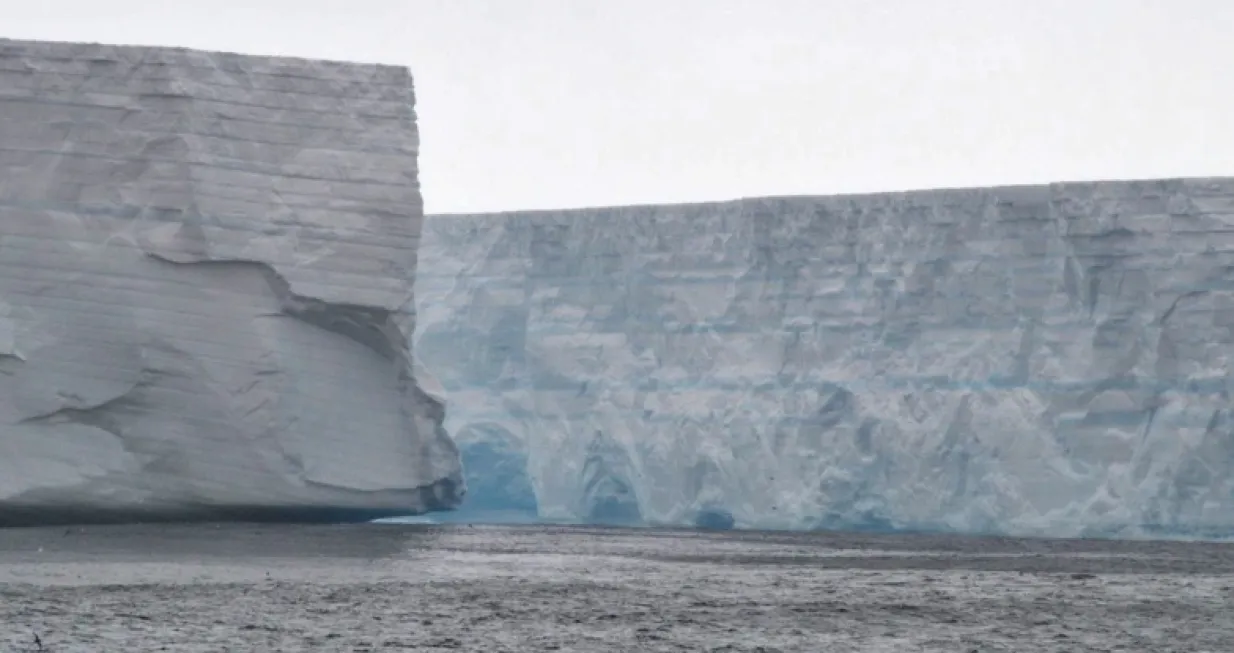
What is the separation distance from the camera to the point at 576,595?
12.0 meters

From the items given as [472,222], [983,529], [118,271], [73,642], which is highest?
[472,222]

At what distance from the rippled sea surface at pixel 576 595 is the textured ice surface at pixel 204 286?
0.50m

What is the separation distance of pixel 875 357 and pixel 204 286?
714 cm

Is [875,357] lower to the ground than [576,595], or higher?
higher

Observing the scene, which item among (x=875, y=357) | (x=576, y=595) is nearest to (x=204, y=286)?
(x=576, y=595)

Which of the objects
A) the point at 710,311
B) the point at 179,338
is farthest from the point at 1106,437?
the point at 179,338

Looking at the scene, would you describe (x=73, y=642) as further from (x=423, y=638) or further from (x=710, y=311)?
(x=710, y=311)

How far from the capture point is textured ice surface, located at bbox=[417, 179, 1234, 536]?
65.0 ft

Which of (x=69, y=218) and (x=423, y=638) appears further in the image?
(x=69, y=218)

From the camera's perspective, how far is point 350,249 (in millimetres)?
17641

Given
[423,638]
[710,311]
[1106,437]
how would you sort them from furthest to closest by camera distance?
[710,311], [1106,437], [423,638]

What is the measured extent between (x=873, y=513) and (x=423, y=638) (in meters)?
12.2

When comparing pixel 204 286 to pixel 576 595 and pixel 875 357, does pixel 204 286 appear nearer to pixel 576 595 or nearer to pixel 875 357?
pixel 576 595

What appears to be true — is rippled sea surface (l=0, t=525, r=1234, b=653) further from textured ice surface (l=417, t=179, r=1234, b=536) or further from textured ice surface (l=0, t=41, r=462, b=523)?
textured ice surface (l=417, t=179, r=1234, b=536)
